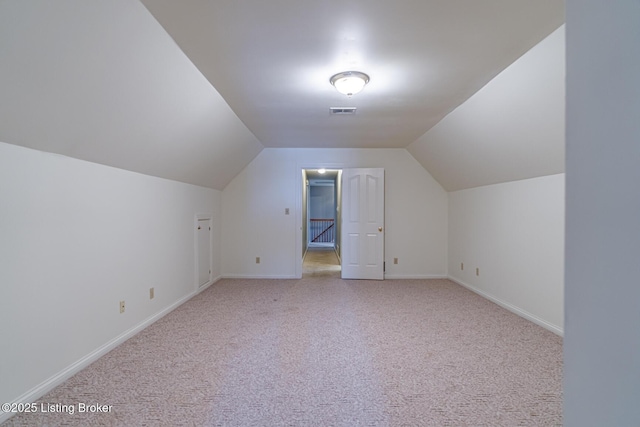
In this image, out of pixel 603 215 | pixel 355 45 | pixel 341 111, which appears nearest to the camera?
pixel 603 215

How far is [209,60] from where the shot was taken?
2.24 m

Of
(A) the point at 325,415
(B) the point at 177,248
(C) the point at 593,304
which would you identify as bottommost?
(A) the point at 325,415

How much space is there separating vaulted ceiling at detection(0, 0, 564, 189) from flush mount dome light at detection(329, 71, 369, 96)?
0.05m

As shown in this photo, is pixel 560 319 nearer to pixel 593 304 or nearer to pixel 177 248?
pixel 593 304

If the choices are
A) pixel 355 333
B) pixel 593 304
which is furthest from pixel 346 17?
pixel 355 333

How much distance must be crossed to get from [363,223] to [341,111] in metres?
2.34

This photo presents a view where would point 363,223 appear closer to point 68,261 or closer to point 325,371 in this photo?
point 325,371

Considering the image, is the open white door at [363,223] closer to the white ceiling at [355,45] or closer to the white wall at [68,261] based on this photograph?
the white ceiling at [355,45]

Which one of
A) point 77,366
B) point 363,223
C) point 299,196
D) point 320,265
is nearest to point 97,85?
point 77,366

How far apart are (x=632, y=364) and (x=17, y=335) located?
268cm

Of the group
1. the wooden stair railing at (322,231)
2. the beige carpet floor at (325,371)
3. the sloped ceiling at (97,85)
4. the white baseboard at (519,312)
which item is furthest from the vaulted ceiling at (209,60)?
the wooden stair railing at (322,231)

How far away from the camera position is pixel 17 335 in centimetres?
177

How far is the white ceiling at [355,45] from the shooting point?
5.49ft

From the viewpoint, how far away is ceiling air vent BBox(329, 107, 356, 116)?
129 inches
